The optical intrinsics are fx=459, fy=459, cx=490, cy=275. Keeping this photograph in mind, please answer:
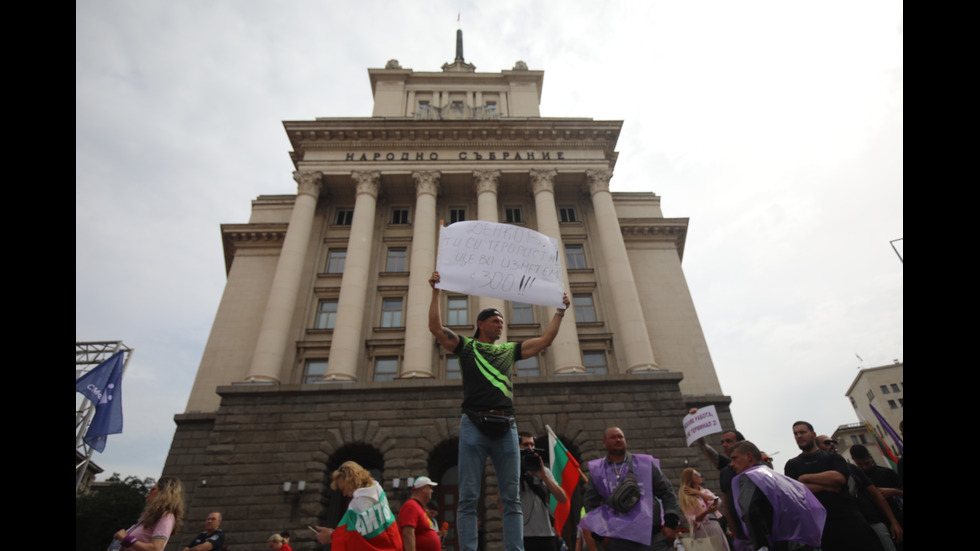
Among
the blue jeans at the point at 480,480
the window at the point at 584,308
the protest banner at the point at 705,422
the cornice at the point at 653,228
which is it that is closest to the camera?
the blue jeans at the point at 480,480

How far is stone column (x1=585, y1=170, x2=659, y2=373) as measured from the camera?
70.3 ft

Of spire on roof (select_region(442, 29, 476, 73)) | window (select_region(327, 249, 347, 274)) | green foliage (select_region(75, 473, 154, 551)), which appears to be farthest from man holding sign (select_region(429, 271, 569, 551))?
green foliage (select_region(75, 473, 154, 551))

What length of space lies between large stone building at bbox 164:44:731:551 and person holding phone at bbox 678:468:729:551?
10499 mm

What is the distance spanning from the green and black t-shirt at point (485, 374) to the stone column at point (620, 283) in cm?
1747

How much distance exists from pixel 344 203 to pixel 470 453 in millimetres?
27140

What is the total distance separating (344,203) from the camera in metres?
29.2

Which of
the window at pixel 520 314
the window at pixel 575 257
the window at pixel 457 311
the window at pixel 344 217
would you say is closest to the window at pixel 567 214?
the window at pixel 575 257

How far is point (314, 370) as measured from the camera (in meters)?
23.0

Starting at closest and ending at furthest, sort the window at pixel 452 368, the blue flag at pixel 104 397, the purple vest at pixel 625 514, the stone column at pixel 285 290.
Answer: the purple vest at pixel 625 514
the blue flag at pixel 104 397
the stone column at pixel 285 290
the window at pixel 452 368

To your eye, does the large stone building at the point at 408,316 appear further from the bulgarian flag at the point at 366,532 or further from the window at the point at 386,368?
the bulgarian flag at the point at 366,532

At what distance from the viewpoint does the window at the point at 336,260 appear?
26.4 m
